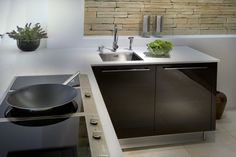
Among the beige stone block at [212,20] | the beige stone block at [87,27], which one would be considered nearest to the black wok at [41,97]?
the beige stone block at [87,27]

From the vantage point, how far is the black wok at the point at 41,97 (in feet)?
5.36

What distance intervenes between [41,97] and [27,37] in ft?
5.67

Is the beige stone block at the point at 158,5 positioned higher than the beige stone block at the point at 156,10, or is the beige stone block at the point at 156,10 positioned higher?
the beige stone block at the point at 158,5

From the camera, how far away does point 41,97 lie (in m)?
1.75

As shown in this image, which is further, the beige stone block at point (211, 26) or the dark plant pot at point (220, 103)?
the beige stone block at point (211, 26)

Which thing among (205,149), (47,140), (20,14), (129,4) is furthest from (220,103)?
(47,140)

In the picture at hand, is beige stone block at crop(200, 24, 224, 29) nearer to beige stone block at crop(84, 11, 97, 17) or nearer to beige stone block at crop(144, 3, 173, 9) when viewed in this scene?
beige stone block at crop(144, 3, 173, 9)

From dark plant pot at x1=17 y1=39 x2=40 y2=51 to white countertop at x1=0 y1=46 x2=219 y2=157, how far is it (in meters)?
0.06

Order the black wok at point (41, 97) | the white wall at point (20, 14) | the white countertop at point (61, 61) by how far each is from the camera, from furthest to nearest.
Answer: the white wall at point (20, 14) → the white countertop at point (61, 61) → the black wok at point (41, 97)

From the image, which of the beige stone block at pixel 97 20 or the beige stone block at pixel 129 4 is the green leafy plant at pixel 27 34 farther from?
the beige stone block at pixel 129 4

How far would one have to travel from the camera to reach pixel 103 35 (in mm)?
3906

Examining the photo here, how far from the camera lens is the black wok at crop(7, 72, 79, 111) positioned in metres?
1.63

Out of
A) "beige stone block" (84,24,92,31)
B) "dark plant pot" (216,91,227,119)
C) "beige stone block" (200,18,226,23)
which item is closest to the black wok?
"beige stone block" (84,24,92,31)

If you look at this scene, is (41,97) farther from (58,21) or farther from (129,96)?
(58,21)
